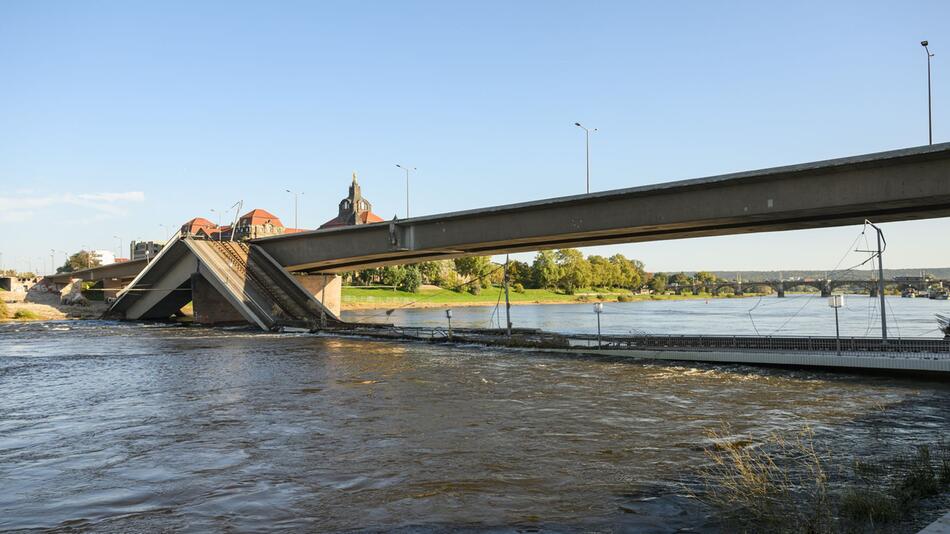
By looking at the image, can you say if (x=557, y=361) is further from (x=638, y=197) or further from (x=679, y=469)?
(x=679, y=469)

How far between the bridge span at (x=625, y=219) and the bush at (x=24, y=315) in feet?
42.5

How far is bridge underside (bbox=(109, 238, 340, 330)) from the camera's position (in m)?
62.0

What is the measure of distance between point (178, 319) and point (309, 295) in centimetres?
2277

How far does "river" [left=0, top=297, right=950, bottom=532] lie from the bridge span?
9.41 m

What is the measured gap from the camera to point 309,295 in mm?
66562

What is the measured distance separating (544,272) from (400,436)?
17456cm

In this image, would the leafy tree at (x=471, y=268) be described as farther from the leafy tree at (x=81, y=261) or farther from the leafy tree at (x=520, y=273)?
the leafy tree at (x=81, y=261)

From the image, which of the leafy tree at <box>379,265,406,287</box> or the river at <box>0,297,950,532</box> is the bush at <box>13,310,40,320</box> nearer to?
the river at <box>0,297,950,532</box>

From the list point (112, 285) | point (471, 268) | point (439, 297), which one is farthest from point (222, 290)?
point (471, 268)

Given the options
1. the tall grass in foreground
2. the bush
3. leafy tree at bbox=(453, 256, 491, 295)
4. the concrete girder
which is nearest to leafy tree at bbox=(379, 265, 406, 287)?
leafy tree at bbox=(453, 256, 491, 295)

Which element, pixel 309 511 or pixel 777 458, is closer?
pixel 309 511

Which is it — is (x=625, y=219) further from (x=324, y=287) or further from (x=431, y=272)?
(x=431, y=272)

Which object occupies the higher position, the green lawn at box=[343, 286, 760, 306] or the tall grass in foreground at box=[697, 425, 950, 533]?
the green lawn at box=[343, 286, 760, 306]

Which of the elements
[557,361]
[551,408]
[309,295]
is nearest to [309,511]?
[551,408]
